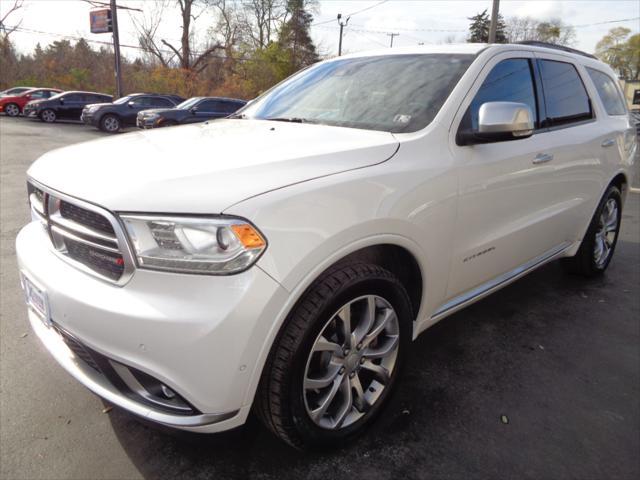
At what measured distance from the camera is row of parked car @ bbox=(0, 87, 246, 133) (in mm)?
15312

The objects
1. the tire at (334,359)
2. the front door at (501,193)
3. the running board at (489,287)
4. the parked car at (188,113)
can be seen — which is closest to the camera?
the tire at (334,359)

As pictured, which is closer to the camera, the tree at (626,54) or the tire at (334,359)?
the tire at (334,359)

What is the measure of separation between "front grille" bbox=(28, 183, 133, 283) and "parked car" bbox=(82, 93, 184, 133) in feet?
56.7

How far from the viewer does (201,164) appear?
5.86 ft

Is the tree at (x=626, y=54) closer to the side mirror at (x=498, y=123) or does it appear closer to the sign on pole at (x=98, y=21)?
the sign on pole at (x=98, y=21)

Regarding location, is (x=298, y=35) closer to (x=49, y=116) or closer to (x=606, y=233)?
(x=49, y=116)

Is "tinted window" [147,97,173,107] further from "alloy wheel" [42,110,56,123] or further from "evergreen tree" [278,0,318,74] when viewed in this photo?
"evergreen tree" [278,0,318,74]

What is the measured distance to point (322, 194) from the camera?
1.74 metres

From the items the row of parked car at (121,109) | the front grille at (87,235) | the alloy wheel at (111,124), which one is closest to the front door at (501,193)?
the front grille at (87,235)

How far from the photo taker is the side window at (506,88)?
2490mm

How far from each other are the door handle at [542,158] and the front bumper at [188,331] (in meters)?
2.01

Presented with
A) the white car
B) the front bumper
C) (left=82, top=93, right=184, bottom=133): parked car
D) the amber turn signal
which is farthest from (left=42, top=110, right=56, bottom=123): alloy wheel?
the amber turn signal

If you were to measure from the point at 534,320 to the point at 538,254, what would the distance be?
0.50 m

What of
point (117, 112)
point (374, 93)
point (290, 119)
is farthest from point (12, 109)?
point (374, 93)
